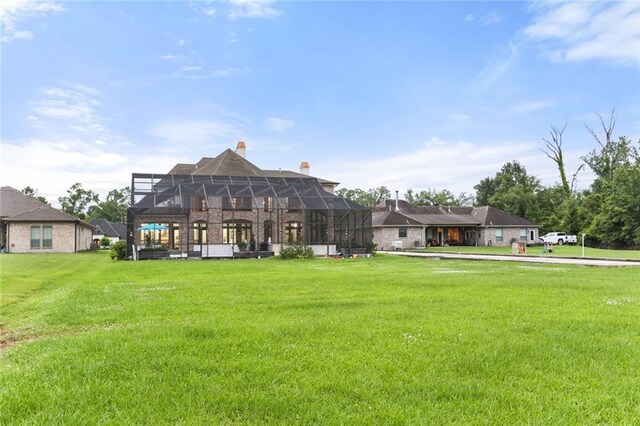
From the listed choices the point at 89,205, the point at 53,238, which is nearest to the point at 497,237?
the point at 53,238

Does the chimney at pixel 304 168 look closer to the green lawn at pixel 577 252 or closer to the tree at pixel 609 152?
the green lawn at pixel 577 252

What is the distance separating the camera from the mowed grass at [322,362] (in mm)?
2959

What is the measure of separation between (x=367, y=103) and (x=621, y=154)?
127 feet

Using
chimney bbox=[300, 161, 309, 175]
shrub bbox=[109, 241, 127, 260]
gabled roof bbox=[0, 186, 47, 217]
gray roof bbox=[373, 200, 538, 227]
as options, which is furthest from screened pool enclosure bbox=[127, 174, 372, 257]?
chimney bbox=[300, 161, 309, 175]

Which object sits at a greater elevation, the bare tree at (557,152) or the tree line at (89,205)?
the bare tree at (557,152)

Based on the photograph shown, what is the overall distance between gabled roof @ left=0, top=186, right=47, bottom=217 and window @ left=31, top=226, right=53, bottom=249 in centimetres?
331

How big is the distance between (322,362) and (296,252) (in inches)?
775

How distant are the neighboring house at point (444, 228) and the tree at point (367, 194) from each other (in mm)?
21854

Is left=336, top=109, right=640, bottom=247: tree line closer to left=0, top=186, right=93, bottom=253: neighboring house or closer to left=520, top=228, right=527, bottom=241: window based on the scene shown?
left=520, top=228, right=527, bottom=241: window

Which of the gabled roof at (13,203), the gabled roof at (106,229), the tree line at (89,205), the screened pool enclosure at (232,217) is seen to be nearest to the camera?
the screened pool enclosure at (232,217)

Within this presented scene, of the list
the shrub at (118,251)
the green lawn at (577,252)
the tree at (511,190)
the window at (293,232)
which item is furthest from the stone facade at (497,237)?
the shrub at (118,251)

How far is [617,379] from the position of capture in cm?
→ 357

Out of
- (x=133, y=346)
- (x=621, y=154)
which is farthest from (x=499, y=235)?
(x=133, y=346)

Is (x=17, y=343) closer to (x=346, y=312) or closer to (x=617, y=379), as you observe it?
(x=346, y=312)
